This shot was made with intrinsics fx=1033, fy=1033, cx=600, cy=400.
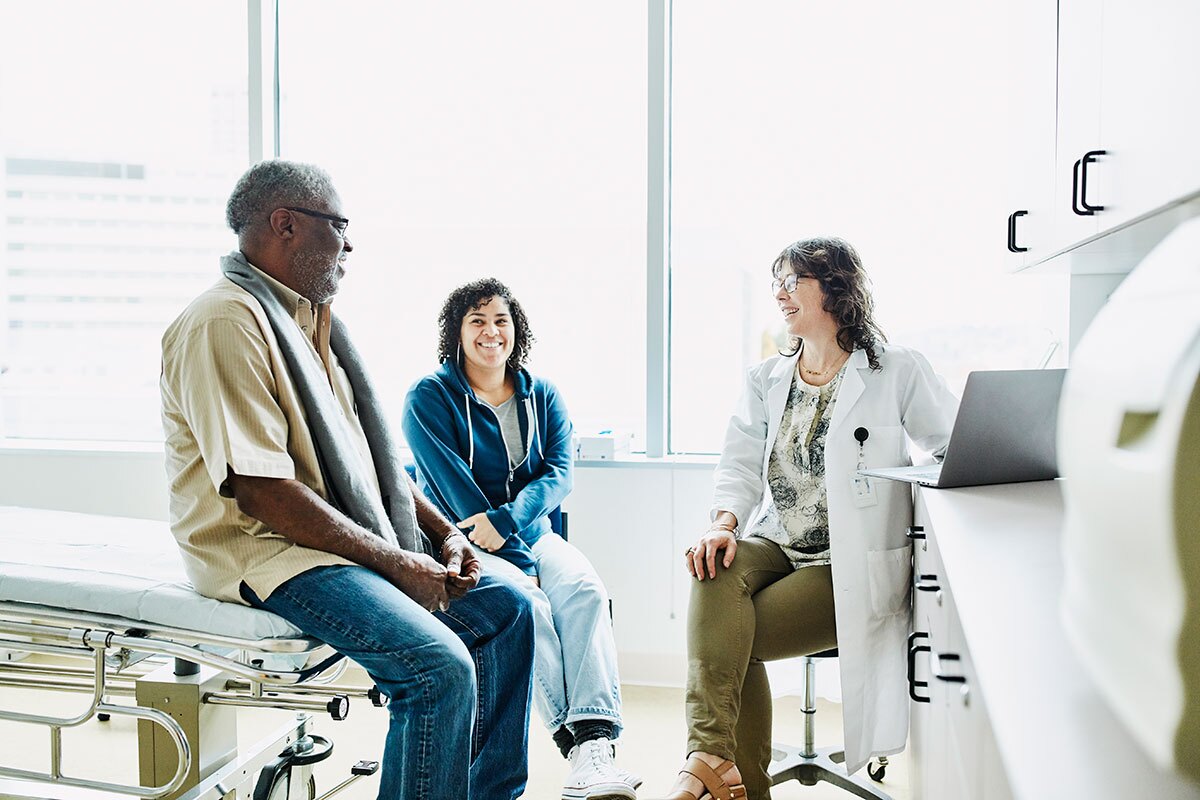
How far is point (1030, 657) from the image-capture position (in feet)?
3.10

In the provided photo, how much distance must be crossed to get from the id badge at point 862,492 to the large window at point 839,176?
89 centimetres

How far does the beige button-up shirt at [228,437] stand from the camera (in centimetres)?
187

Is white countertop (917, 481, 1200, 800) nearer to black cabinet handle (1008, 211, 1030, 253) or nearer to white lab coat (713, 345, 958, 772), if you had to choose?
white lab coat (713, 345, 958, 772)

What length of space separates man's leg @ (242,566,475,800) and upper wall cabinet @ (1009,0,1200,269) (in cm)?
133

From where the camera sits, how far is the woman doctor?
2361mm

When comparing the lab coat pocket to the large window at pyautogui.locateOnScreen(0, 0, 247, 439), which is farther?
the large window at pyautogui.locateOnScreen(0, 0, 247, 439)

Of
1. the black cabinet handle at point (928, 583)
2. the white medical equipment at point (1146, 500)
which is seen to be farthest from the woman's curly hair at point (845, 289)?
A: the white medical equipment at point (1146, 500)

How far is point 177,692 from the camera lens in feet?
6.27

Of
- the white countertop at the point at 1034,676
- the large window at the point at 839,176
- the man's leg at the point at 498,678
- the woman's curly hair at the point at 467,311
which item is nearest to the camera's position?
Answer: the white countertop at the point at 1034,676

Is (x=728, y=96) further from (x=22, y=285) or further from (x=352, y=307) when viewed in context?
(x=22, y=285)

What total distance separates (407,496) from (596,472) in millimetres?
1233

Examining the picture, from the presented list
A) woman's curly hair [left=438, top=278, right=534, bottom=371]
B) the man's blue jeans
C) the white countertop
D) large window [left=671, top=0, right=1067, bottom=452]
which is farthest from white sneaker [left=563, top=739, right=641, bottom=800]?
large window [left=671, top=0, right=1067, bottom=452]

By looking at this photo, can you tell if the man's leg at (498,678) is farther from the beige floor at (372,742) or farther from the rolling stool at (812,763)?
the rolling stool at (812,763)

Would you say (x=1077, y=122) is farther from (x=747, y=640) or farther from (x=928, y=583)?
(x=747, y=640)
